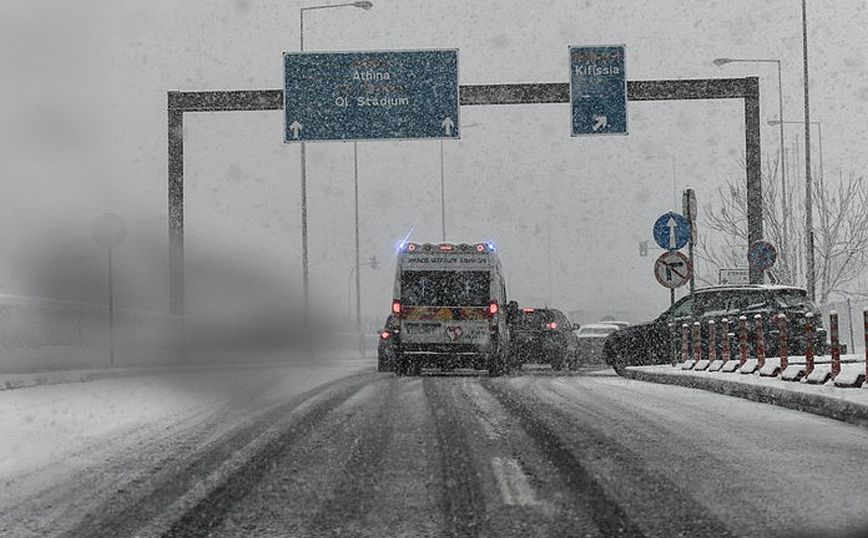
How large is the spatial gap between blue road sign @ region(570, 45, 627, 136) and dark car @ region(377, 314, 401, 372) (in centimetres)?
564

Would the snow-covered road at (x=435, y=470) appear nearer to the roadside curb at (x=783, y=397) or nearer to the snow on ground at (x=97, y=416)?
the snow on ground at (x=97, y=416)

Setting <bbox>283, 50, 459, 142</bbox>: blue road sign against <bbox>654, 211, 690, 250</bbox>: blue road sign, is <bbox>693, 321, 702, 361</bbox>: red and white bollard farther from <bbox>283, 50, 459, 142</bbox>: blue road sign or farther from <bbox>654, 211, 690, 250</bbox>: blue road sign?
<bbox>283, 50, 459, 142</bbox>: blue road sign

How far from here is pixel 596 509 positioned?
6.54 meters

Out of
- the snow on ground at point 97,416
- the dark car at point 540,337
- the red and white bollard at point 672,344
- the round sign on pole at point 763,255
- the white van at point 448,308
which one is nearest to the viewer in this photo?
the snow on ground at point 97,416

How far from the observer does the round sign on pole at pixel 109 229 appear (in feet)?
73.8

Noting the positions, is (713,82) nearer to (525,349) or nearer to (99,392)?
(525,349)

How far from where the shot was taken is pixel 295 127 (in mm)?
26094

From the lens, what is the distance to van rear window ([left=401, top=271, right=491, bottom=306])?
23.7m

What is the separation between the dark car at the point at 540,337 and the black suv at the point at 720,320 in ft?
18.2

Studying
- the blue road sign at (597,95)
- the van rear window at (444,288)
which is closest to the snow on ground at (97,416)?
the van rear window at (444,288)

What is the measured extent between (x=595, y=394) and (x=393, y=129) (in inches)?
442

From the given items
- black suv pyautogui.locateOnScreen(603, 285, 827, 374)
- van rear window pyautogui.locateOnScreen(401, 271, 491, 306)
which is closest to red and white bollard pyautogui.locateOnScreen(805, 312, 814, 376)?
black suv pyautogui.locateOnScreen(603, 285, 827, 374)

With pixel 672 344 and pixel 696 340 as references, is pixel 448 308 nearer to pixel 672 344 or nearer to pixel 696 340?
pixel 672 344

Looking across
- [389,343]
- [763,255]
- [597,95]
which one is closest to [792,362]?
Answer: [763,255]
